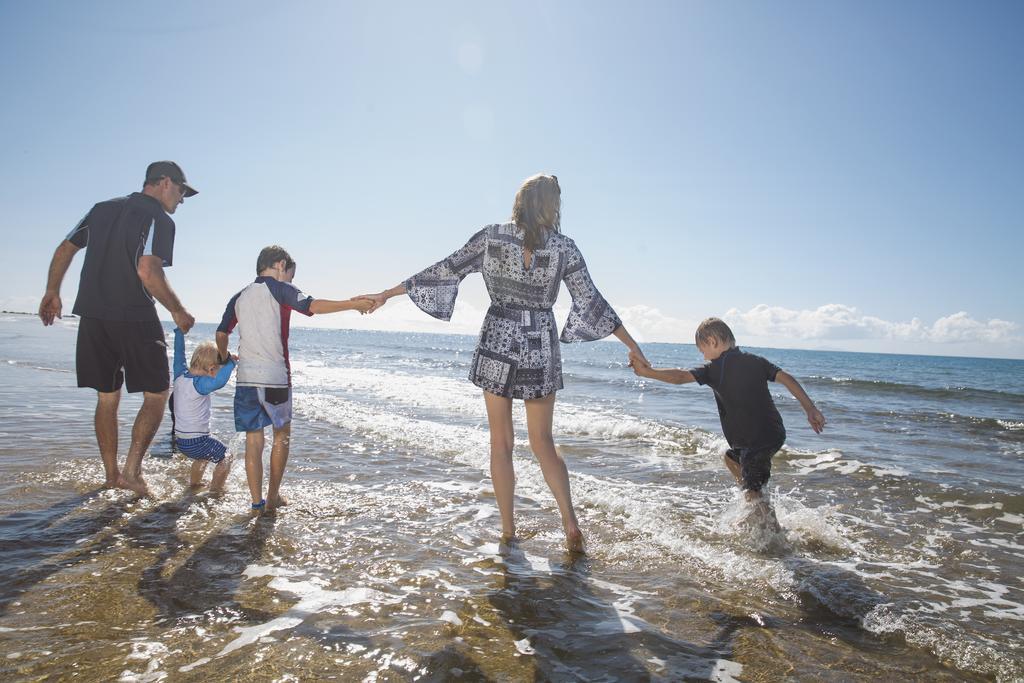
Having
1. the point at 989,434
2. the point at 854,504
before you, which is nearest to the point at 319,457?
the point at 854,504

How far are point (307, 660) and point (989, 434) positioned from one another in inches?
583

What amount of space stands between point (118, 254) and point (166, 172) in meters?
0.77

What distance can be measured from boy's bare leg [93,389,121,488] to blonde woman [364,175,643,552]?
2680 mm

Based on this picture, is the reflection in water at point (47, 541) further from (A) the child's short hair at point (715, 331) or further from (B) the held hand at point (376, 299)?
(A) the child's short hair at point (715, 331)

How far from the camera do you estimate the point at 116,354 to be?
4.47 metres

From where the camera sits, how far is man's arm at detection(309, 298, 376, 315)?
3.92m

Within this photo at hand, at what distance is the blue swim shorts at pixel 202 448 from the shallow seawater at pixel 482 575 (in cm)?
32

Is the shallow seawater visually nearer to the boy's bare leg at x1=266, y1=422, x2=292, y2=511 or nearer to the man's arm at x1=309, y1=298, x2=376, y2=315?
the boy's bare leg at x1=266, y1=422, x2=292, y2=511

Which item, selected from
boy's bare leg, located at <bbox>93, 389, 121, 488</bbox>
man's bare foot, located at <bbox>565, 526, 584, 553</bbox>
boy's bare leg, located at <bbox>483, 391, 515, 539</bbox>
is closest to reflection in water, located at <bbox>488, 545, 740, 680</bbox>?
man's bare foot, located at <bbox>565, 526, 584, 553</bbox>

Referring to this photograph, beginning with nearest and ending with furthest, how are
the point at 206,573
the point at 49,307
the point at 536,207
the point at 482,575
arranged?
the point at 206,573 < the point at 482,575 < the point at 536,207 < the point at 49,307

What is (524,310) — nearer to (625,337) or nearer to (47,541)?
(625,337)

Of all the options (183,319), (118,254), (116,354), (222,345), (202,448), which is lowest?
(202,448)

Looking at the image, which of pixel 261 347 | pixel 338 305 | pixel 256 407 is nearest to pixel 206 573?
pixel 256 407

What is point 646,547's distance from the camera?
398 cm
